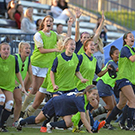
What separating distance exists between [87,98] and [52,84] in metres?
0.86

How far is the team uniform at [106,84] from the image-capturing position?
9.80 meters

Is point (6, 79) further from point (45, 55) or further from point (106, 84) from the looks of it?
point (106, 84)

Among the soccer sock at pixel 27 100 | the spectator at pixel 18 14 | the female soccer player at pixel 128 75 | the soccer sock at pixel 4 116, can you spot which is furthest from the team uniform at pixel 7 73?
the spectator at pixel 18 14

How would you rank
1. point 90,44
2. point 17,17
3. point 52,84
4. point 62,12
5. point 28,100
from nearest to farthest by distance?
point 52,84 → point 90,44 → point 28,100 → point 17,17 → point 62,12

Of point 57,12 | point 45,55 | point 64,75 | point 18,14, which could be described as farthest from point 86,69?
point 57,12

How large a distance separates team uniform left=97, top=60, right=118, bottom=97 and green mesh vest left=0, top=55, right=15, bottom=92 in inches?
83.2

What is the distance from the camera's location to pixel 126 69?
29.5 feet

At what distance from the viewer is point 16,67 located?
28.6ft

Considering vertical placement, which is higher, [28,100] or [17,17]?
[17,17]

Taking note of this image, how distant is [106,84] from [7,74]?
7.78 ft

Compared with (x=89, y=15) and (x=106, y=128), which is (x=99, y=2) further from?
(x=106, y=128)

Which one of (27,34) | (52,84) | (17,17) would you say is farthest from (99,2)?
(52,84)

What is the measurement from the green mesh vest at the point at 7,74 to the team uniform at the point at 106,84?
2113 mm

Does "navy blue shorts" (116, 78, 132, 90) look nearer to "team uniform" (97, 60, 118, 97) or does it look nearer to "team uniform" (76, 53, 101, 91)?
"team uniform" (76, 53, 101, 91)
